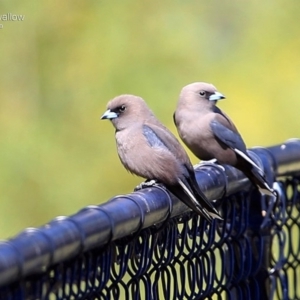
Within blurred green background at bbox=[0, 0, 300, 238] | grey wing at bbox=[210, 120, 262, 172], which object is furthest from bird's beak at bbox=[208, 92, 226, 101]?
blurred green background at bbox=[0, 0, 300, 238]

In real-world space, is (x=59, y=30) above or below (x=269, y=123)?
above

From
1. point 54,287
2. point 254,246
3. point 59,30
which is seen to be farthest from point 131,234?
point 59,30

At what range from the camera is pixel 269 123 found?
9.31 metres

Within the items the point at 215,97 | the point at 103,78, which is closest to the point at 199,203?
the point at 215,97

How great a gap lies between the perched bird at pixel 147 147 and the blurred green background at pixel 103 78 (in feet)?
12.7

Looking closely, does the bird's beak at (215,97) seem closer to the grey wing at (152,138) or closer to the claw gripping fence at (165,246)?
the grey wing at (152,138)

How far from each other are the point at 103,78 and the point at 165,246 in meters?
6.47

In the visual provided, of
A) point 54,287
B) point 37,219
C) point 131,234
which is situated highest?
point 37,219

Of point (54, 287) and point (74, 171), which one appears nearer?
point (54, 287)

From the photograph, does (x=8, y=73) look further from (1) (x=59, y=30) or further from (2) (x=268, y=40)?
(2) (x=268, y=40)

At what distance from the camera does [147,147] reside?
15.5 feet

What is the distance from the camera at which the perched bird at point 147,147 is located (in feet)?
13.8

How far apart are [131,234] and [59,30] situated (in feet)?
22.9

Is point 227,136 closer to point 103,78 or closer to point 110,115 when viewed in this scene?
point 110,115
